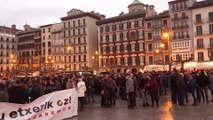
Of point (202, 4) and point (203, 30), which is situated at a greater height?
point (202, 4)

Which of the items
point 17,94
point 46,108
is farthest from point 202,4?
point 17,94

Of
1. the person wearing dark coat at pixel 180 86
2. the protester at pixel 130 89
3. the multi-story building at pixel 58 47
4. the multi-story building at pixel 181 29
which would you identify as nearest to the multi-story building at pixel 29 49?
the multi-story building at pixel 58 47

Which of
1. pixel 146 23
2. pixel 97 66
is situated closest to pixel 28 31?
pixel 97 66

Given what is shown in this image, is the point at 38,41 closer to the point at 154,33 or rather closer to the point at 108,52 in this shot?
the point at 108,52

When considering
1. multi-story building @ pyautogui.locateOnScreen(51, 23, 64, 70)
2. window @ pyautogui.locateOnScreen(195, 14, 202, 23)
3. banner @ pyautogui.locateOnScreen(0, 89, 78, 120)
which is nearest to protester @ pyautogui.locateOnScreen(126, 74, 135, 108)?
banner @ pyautogui.locateOnScreen(0, 89, 78, 120)

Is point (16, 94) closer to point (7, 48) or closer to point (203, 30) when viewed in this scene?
point (203, 30)

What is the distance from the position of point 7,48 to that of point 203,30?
62554 mm

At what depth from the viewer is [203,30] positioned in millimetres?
65125

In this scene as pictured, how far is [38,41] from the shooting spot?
94000mm

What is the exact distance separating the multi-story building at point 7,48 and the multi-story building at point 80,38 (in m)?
22.0

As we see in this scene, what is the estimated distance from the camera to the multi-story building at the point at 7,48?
97.7 metres

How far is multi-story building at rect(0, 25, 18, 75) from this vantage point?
9769cm

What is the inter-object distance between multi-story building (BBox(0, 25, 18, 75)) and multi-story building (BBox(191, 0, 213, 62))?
5770 centimetres

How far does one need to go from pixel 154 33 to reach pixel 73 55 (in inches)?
981
